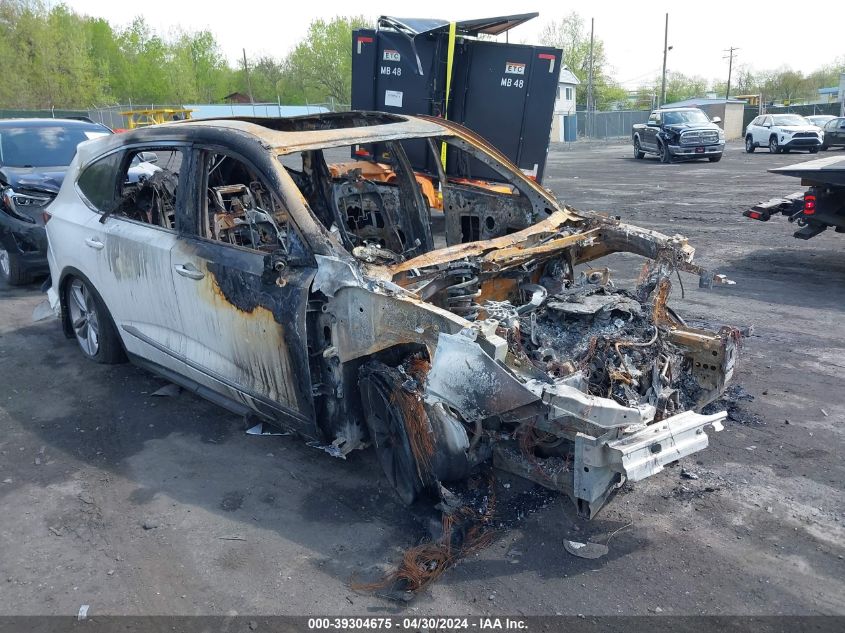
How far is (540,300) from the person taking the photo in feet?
13.0

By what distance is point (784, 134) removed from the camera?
25984 mm

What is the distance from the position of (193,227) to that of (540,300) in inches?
85.8

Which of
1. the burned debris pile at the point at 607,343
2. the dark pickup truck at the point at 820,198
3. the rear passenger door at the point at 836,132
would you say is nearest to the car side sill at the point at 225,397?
the burned debris pile at the point at 607,343

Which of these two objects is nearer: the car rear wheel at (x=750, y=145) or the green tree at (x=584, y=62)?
the car rear wheel at (x=750, y=145)

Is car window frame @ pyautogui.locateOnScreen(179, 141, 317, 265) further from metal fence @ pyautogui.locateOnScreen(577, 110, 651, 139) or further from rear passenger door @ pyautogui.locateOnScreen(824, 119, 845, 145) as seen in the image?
metal fence @ pyautogui.locateOnScreen(577, 110, 651, 139)

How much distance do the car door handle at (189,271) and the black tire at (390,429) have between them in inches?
48.8

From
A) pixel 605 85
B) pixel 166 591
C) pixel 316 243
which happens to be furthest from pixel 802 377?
pixel 605 85

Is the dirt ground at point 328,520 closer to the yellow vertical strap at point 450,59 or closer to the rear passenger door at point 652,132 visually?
the yellow vertical strap at point 450,59

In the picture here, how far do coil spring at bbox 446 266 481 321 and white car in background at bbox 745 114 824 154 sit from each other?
26905 mm

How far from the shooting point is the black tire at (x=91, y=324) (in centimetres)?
524

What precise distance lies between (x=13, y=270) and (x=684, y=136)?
21697 millimetres

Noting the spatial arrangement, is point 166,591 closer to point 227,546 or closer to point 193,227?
point 227,546

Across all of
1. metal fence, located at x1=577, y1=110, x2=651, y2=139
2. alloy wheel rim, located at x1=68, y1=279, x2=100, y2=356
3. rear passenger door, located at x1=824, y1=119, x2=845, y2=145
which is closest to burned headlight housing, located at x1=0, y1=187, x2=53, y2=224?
alloy wheel rim, located at x1=68, y1=279, x2=100, y2=356

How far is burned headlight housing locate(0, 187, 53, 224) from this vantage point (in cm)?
778
